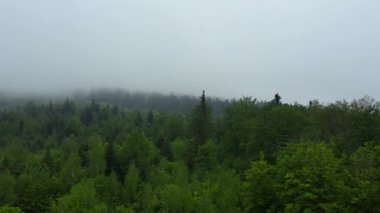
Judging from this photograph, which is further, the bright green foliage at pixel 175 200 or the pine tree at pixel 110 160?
the pine tree at pixel 110 160

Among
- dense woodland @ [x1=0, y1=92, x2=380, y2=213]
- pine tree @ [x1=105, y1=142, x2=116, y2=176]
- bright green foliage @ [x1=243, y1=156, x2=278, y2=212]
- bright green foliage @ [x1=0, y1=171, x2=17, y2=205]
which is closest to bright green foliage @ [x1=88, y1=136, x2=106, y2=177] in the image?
dense woodland @ [x1=0, y1=92, x2=380, y2=213]

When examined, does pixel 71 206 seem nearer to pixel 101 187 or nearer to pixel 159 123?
pixel 101 187

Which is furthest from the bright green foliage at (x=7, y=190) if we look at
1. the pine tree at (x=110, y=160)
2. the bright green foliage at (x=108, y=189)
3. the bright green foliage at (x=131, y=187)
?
the bright green foliage at (x=131, y=187)

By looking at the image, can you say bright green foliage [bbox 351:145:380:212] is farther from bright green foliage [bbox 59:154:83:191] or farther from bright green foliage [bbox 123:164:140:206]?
bright green foliage [bbox 59:154:83:191]

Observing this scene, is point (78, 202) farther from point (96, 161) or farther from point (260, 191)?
point (96, 161)

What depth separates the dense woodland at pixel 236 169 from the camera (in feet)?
136

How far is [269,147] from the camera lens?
74.0m

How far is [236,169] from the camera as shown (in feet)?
261

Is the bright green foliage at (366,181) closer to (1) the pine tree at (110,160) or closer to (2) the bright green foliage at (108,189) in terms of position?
(2) the bright green foliage at (108,189)

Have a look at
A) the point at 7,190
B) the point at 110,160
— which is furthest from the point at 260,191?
the point at 7,190

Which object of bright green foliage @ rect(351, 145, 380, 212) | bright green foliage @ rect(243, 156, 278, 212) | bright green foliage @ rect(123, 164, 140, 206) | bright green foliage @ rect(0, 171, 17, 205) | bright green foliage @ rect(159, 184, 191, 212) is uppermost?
bright green foliage @ rect(351, 145, 380, 212)

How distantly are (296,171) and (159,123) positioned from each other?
126 metres

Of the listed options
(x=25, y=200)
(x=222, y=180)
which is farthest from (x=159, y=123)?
(x=222, y=180)

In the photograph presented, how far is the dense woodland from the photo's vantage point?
41.5 metres
